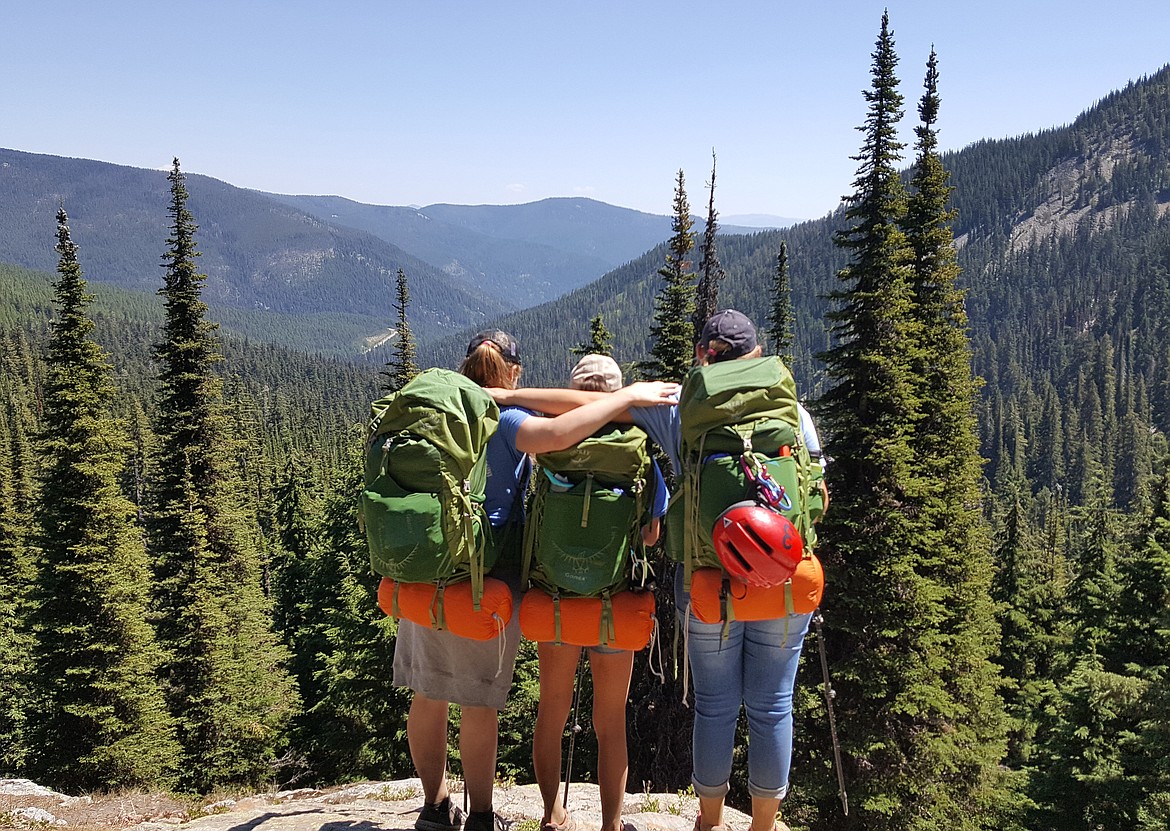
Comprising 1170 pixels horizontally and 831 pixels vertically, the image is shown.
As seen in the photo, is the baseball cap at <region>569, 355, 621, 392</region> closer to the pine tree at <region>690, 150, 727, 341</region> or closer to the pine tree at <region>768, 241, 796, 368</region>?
the pine tree at <region>690, 150, 727, 341</region>

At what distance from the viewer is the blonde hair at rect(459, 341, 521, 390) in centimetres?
388

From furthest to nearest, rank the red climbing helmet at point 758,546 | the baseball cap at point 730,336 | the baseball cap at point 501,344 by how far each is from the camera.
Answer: the baseball cap at point 501,344
the baseball cap at point 730,336
the red climbing helmet at point 758,546

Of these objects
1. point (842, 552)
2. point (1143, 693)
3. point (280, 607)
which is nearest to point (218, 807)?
point (842, 552)

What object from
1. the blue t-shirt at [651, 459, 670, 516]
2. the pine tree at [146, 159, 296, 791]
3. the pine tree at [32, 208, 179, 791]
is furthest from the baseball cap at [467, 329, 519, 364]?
the pine tree at [146, 159, 296, 791]

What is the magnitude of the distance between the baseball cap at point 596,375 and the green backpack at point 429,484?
51cm

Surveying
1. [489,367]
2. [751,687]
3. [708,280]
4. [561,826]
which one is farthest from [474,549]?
[708,280]

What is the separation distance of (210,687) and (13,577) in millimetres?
17639

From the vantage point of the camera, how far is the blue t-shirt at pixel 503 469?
12.2 feet

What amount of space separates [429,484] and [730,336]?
5.38 feet

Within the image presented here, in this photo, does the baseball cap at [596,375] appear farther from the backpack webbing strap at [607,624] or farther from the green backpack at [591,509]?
the backpack webbing strap at [607,624]

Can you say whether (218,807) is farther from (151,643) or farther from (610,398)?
(151,643)

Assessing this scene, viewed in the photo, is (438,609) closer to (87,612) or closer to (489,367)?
(489,367)

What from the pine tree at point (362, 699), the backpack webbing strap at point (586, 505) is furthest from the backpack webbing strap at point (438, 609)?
the pine tree at point (362, 699)

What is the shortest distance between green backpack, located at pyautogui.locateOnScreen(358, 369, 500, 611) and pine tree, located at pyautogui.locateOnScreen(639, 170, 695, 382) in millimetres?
14413
